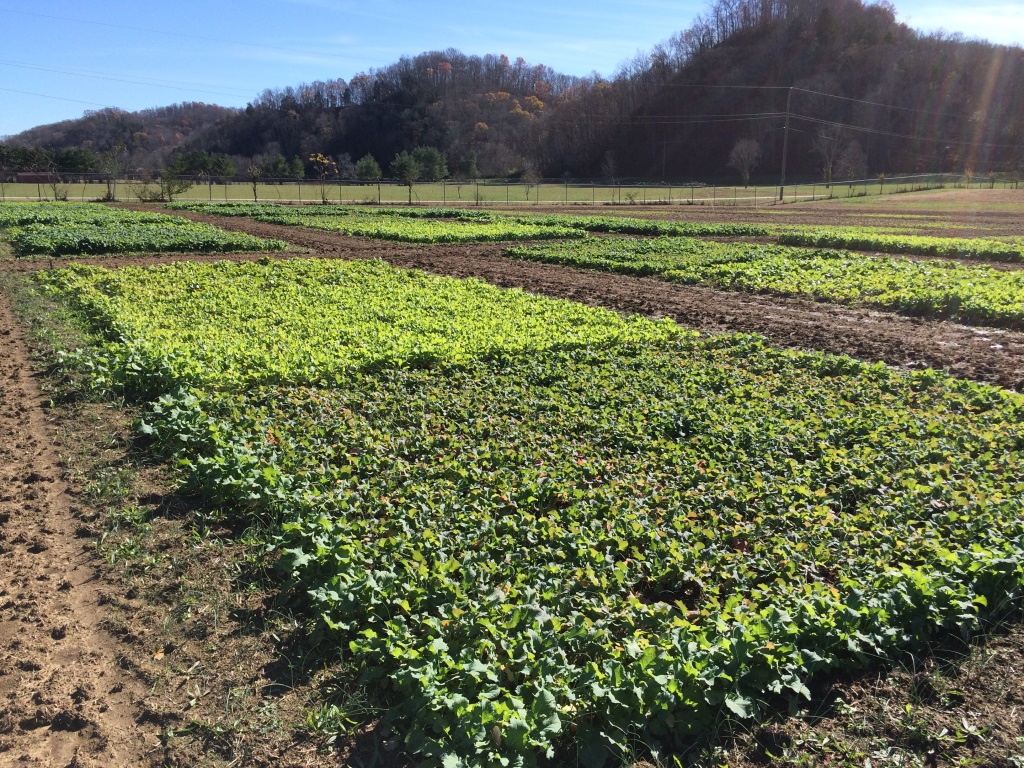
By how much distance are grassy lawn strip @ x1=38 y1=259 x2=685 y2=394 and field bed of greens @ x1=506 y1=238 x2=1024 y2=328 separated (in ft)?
18.1

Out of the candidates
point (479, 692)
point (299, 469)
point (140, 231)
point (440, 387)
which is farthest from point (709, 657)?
point (140, 231)

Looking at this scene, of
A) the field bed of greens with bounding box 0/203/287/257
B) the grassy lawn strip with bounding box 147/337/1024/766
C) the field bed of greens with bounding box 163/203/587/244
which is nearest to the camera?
the grassy lawn strip with bounding box 147/337/1024/766

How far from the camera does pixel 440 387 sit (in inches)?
347

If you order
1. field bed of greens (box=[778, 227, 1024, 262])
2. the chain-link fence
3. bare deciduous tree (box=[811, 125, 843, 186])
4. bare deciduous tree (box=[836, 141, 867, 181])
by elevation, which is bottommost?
field bed of greens (box=[778, 227, 1024, 262])

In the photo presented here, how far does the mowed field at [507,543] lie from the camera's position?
365cm

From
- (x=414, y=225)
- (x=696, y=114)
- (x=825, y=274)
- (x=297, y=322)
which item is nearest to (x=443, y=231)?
(x=414, y=225)

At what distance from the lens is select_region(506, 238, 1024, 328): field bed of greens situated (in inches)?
556

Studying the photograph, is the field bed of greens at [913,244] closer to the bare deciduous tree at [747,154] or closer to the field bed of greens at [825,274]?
the field bed of greens at [825,274]

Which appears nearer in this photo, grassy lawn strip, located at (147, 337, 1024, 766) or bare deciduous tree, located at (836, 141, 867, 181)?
grassy lawn strip, located at (147, 337, 1024, 766)

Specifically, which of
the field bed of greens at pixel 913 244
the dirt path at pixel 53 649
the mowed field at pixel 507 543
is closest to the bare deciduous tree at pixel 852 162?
the field bed of greens at pixel 913 244

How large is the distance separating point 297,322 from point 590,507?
7.69m

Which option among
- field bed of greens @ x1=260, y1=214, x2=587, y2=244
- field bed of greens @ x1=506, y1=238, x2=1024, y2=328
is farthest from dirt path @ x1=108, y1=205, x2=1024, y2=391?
field bed of greens @ x1=260, y1=214, x2=587, y2=244

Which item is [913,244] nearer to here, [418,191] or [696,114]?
[418,191]

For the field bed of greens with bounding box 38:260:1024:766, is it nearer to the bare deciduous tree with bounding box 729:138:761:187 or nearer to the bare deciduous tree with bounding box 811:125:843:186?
the bare deciduous tree with bounding box 729:138:761:187
